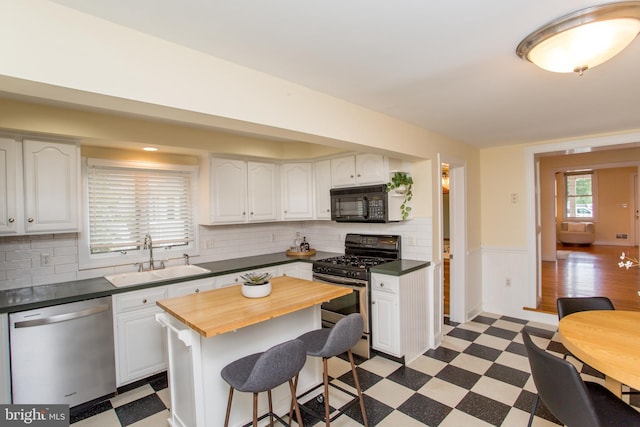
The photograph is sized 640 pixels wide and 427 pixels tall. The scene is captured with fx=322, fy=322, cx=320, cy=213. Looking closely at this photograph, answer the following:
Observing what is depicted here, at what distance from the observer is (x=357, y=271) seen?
3215 millimetres

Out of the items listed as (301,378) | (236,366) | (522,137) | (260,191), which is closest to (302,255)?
(260,191)

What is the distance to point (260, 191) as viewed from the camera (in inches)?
154

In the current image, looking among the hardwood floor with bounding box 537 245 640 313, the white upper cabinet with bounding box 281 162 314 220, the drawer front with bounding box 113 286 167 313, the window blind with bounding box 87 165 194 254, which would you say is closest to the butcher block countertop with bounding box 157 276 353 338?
the drawer front with bounding box 113 286 167 313

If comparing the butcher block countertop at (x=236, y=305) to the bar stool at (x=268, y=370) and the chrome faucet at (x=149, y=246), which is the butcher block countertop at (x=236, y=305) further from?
the chrome faucet at (x=149, y=246)

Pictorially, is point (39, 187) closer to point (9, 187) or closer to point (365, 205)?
point (9, 187)

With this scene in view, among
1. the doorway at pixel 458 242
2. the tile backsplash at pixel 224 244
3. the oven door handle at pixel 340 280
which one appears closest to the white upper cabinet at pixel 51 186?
the tile backsplash at pixel 224 244

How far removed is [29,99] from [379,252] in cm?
333

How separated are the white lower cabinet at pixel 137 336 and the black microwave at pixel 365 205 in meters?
2.01

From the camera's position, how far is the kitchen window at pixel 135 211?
9.76 feet

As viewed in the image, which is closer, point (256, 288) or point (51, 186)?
point (256, 288)

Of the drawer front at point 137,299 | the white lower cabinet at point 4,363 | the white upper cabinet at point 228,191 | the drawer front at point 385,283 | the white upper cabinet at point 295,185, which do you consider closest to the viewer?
the white lower cabinet at point 4,363

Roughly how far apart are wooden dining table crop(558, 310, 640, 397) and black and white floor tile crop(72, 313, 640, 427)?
75 centimetres

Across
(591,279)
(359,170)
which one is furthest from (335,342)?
(591,279)

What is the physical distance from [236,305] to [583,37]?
2207mm
